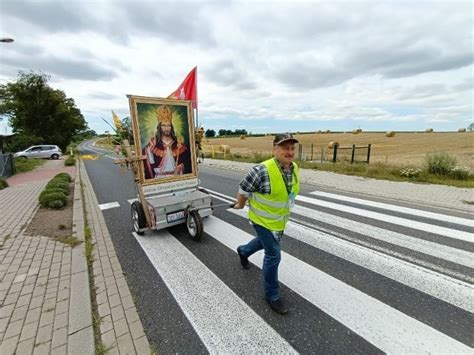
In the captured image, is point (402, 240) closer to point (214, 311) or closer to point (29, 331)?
point (214, 311)

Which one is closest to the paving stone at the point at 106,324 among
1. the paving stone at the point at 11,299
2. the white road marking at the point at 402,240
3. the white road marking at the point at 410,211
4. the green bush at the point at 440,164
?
the paving stone at the point at 11,299

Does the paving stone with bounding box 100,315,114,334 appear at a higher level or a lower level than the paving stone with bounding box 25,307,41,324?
lower

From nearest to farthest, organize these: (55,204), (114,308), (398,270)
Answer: (114,308) < (398,270) < (55,204)

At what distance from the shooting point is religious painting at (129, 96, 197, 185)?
4875 mm

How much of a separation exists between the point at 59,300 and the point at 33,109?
42048 mm

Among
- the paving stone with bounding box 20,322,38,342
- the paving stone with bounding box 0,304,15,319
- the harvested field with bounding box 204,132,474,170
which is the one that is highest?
the paving stone with bounding box 0,304,15,319

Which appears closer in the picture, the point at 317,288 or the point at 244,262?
the point at 317,288

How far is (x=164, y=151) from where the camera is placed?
530 cm

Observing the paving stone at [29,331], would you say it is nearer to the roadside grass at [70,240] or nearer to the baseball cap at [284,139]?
the roadside grass at [70,240]

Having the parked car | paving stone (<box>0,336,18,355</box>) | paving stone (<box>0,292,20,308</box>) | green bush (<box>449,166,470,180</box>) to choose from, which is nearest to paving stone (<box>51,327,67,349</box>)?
paving stone (<box>0,336,18,355</box>)

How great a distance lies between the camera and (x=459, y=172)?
32.7 ft

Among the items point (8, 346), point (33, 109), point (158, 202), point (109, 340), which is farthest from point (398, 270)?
point (33, 109)

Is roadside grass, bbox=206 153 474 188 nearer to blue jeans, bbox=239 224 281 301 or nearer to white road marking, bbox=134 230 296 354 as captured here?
blue jeans, bbox=239 224 281 301

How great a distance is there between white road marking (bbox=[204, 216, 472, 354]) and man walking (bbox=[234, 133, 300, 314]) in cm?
55
